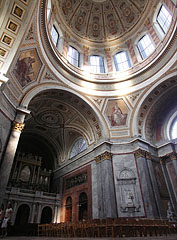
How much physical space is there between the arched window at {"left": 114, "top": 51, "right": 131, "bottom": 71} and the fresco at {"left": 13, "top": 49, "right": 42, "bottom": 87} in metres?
9.06

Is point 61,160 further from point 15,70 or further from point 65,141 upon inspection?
point 15,70

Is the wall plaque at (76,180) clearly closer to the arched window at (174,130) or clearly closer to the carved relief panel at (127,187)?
the carved relief panel at (127,187)

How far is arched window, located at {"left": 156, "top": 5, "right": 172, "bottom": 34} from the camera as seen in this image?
46.7 feet

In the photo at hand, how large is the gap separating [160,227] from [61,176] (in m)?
12.6

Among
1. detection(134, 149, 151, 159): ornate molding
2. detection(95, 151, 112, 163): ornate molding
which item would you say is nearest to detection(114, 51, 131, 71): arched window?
detection(134, 149, 151, 159): ornate molding

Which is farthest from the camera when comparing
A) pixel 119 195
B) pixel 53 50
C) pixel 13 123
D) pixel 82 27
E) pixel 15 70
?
pixel 82 27

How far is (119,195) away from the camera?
11812 mm

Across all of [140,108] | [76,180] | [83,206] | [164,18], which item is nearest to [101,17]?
[164,18]

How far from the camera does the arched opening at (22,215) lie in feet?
48.1

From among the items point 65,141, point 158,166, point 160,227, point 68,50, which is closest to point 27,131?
point 65,141

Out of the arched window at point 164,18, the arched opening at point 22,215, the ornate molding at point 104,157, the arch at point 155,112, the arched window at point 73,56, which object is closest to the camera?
the ornate molding at point 104,157

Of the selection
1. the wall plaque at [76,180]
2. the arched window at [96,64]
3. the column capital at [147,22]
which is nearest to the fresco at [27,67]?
the arched window at [96,64]

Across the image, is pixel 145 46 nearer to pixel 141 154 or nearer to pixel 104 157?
pixel 141 154

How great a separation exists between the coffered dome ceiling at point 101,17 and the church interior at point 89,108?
4.1 inches
